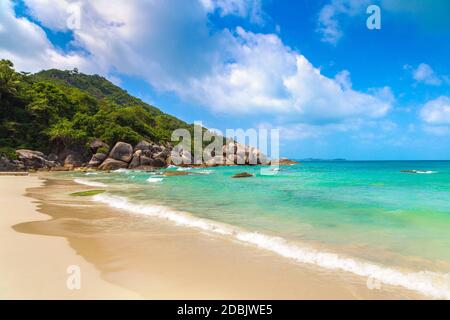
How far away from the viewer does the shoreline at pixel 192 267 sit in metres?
4.13

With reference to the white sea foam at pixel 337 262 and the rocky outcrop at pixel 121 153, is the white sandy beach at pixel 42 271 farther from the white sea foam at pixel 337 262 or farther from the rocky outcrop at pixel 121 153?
the rocky outcrop at pixel 121 153

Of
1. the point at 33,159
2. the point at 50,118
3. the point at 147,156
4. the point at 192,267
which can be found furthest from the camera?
the point at 147,156

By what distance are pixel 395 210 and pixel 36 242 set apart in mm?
13072

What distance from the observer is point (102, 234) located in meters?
7.36

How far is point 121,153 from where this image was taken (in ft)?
167

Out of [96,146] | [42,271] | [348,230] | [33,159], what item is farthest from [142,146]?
[42,271]

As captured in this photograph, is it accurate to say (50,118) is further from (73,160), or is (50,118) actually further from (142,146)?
(142,146)

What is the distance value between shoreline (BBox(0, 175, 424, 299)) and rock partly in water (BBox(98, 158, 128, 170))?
139 feet

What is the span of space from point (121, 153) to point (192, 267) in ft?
164

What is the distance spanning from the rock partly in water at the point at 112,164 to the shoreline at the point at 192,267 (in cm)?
4238

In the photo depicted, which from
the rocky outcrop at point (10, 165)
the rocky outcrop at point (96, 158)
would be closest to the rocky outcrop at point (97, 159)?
the rocky outcrop at point (96, 158)

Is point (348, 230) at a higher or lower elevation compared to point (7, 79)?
lower

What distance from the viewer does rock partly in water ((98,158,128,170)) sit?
4784 cm
